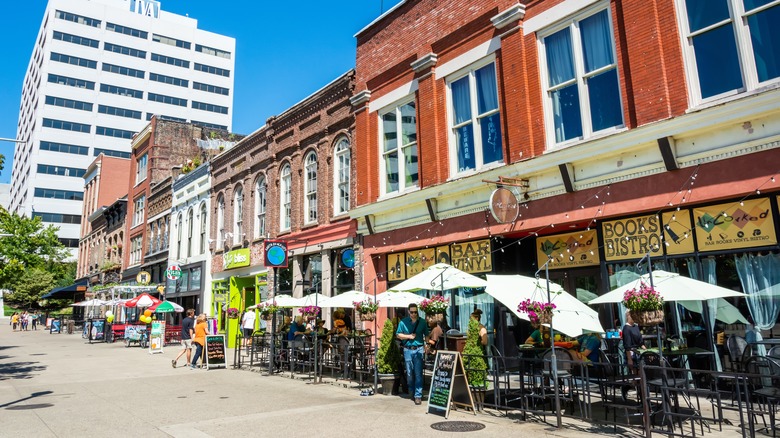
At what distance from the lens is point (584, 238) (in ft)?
40.2

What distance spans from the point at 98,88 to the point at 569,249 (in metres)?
92.7

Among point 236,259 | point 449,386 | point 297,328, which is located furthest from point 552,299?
point 236,259

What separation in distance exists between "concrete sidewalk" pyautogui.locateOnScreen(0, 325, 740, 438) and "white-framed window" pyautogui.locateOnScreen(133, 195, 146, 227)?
25.5 metres

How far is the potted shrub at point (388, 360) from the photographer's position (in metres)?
11.4

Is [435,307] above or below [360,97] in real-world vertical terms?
below

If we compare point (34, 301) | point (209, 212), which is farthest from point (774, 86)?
point (34, 301)

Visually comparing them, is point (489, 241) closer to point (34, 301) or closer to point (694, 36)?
point (694, 36)

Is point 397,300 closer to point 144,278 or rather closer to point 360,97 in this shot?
point 360,97

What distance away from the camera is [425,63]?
15.9 m

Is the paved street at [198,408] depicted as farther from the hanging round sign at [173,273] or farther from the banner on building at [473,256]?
the hanging round sign at [173,273]

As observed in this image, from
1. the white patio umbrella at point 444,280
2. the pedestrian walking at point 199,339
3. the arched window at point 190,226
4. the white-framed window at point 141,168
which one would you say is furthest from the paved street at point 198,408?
the white-framed window at point 141,168

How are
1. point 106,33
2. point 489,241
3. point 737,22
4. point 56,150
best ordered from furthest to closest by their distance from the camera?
point 106,33 < point 56,150 < point 489,241 < point 737,22

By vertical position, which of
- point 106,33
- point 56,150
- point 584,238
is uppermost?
point 106,33

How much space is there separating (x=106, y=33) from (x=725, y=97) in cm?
9904
